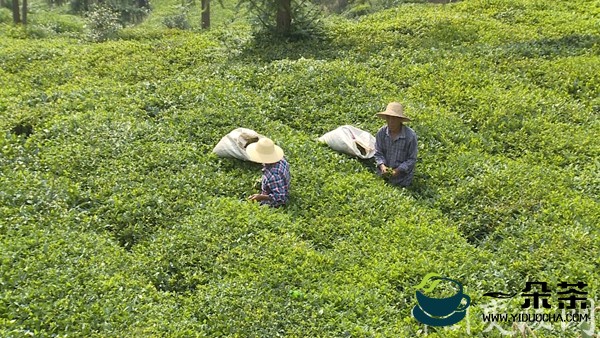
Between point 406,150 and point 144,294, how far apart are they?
14.2 ft

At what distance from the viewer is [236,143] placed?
800 centimetres

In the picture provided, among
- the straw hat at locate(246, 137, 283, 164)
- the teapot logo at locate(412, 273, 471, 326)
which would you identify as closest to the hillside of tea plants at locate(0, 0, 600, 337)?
the teapot logo at locate(412, 273, 471, 326)

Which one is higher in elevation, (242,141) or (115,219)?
(242,141)

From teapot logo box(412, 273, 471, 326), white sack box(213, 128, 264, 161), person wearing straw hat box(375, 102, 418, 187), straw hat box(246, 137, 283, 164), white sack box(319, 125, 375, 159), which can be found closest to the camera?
teapot logo box(412, 273, 471, 326)

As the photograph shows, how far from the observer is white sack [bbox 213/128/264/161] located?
7.96 m

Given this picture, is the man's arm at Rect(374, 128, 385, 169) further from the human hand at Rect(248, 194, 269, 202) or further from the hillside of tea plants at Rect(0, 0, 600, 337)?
the human hand at Rect(248, 194, 269, 202)

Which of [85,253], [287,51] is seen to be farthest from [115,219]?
[287,51]

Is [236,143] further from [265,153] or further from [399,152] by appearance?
[399,152]

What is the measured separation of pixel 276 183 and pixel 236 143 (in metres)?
1.31

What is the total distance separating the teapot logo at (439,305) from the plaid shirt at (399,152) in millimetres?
2438

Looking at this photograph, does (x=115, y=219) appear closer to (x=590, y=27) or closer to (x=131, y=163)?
(x=131, y=163)

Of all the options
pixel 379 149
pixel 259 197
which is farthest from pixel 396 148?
pixel 259 197

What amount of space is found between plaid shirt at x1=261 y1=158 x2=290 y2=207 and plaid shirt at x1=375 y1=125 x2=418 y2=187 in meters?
1.69

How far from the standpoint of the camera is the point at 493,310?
5270 mm
